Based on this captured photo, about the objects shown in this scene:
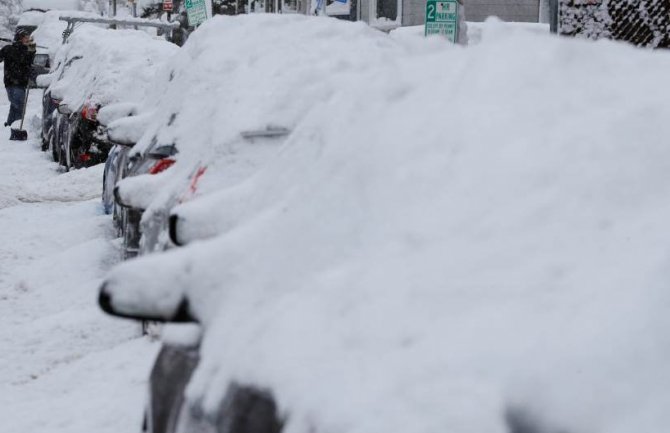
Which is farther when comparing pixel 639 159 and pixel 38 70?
pixel 38 70

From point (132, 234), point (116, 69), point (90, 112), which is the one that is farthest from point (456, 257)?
point (116, 69)

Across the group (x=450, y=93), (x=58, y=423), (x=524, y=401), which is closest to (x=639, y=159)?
(x=450, y=93)

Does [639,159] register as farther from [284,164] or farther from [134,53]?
[134,53]

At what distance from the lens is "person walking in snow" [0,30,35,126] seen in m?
20.5

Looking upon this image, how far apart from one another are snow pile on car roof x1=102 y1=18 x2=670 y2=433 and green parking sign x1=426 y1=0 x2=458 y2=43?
4564mm

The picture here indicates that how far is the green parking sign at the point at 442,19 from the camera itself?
7.66m

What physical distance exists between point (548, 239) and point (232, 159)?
2.59 metres

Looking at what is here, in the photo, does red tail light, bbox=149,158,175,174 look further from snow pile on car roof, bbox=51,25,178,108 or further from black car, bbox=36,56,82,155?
black car, bbox=36,56,82,155

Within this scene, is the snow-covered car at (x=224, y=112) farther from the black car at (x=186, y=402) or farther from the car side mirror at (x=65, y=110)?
the car side mirror at (x=65, y=110)

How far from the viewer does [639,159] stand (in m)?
2.51

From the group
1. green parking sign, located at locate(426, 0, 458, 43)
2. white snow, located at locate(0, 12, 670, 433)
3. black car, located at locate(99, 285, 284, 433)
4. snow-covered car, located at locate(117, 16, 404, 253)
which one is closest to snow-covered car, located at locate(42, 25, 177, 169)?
green parking sign, located at locate(426, 0, 458, 43)

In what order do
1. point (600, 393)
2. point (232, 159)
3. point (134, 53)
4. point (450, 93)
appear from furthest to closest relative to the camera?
point (134, 53), point (232, 159), point (450, 93), point (600, 393)

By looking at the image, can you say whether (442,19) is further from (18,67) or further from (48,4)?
(48,4)

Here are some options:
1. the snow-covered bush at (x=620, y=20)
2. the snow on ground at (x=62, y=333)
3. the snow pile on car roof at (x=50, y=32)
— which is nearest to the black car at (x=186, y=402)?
the snow on ground at (x=62, y=333)
